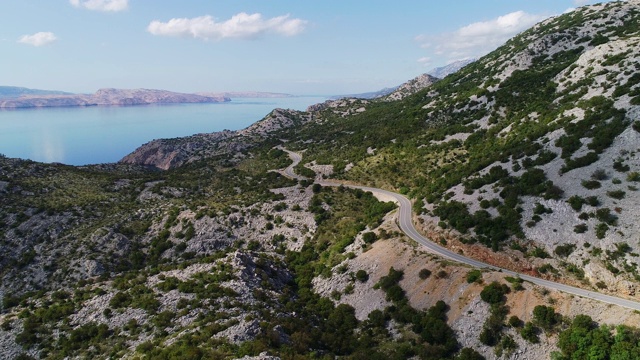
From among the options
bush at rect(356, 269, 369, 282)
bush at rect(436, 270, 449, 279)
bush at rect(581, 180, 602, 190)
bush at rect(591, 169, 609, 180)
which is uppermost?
bush at rect(591, 169, 609, 180)

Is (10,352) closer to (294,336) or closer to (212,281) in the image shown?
(212,281)

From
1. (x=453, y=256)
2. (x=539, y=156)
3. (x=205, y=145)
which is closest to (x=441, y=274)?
(x=453, y=256)

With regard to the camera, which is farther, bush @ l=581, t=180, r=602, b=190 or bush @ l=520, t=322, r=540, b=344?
bush @ l=581, t=180, r=602, b=190

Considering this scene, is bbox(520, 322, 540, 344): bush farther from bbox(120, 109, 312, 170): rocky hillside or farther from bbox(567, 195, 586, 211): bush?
bbox(120, 109, 312, 170): rocky hillside

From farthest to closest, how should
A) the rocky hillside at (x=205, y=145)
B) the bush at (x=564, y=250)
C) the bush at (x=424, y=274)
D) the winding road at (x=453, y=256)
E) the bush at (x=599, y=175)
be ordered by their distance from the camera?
the rocky hillside at (x=205, y=145), the bush at (x=599, y=175), the bush at (x=424, y=274), the bush at (x=564, y=250), the winding road at (x=453, y=256)

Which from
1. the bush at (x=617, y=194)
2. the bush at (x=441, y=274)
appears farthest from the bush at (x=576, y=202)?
the bush at (x=441, y=274)

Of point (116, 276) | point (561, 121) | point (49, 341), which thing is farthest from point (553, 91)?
point (49, 341)

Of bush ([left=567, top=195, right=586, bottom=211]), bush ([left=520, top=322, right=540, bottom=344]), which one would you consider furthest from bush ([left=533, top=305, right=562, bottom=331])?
bush ([left=567, top=195, right=586, bottom=211])

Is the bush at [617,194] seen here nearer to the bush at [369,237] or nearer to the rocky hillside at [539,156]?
the rocky hillside at [539,156]
